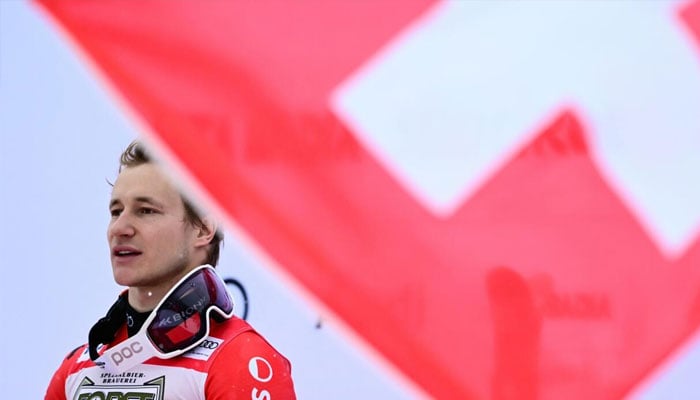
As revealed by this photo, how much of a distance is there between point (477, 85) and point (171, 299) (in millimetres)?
590

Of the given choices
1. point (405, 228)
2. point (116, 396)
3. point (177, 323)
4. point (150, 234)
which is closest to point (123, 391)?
point (116, 396)

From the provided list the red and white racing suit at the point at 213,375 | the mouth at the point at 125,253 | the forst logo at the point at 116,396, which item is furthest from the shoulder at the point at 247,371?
the mouth at the point at 125,253

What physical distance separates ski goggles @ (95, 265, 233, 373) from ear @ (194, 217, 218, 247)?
3.2 inches

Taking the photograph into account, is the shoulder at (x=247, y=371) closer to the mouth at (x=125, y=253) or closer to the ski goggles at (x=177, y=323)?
the ski goggles at (x=177, y=323)

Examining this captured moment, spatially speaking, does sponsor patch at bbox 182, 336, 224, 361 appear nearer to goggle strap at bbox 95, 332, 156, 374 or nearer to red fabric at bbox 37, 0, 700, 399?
goggle strap at bbox 95, 332, 156, 374

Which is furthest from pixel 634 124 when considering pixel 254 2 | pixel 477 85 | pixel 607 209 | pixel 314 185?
pixel 254 2

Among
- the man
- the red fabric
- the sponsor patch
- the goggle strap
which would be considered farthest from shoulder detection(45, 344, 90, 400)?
the red fabric

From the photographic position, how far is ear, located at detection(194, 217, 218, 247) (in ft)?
4.61

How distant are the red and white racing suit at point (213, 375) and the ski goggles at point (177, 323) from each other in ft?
0.04

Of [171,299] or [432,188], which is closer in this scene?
[171,299]

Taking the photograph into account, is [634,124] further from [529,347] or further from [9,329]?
[9,329]

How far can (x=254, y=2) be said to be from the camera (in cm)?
145

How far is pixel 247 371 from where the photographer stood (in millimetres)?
1194

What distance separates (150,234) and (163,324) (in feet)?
0.54
